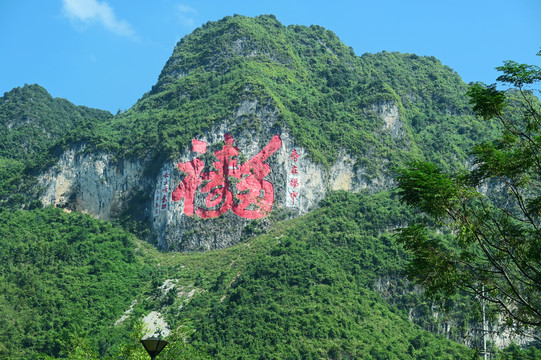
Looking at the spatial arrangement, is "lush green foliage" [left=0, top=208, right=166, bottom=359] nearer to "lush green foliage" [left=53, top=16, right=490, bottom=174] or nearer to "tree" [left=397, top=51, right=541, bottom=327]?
"lush green foliage" [left=53, top=16, right=490, bottom=174]

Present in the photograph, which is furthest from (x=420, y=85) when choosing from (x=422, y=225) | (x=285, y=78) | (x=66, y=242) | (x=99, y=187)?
(x=422, y=225)

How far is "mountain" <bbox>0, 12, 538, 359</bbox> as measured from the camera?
41.0 metres

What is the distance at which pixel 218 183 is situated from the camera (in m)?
51.9

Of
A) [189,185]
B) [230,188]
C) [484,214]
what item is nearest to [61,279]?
[189,185]

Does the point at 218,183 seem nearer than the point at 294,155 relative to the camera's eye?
Yes

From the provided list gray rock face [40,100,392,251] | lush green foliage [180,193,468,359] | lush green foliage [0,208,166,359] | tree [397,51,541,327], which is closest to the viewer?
tree [397,51,541,327]

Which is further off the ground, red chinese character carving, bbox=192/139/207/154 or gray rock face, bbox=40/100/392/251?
red chinese character carving, bbox=192/139/207/154

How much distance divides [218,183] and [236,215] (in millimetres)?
2969

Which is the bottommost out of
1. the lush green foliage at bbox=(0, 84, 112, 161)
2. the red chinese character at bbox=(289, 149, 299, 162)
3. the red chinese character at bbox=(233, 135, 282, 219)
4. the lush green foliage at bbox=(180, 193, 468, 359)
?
the lush green foliage at bbox=(180, 193, 468, 359)

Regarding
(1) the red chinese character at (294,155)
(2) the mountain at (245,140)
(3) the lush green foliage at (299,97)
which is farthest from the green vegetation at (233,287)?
(3) the lush green foliage at (299,97)

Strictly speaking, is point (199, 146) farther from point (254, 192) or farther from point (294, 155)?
point (294, 155)

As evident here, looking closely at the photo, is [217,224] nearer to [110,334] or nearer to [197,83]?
[110,334]

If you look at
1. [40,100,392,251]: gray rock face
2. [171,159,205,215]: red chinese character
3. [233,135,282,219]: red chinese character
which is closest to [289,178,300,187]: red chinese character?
[40,100,392,251]: gray rock face

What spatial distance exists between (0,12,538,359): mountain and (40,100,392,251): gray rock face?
134mm
